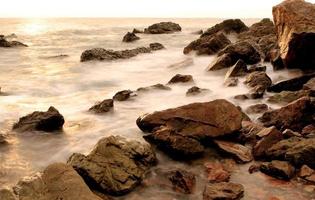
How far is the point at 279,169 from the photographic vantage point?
17.0 feet

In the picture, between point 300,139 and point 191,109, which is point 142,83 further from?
point 300,139

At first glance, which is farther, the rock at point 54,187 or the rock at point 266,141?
the rock at point 266,141

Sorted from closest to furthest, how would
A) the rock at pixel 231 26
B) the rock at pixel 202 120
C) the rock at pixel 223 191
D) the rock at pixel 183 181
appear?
the rock at pixel 223 191 → the rock at pixel 183 181 → the rock at pixel 202 120 → the rock at pixel 231 26

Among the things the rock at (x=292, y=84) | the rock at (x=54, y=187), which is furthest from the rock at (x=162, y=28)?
the rock at (x=54, y=187)

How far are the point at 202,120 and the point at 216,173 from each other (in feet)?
3.74

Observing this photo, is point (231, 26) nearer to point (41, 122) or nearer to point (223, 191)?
point (41, 122)

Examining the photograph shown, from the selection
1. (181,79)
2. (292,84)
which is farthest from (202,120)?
(181,79)

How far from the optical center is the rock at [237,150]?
5.74 metres

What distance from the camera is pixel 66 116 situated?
328 inches

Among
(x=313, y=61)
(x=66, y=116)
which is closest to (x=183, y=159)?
(x=66, y=116)

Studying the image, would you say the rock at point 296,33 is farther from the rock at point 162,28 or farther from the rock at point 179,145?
the rock at point 162,28

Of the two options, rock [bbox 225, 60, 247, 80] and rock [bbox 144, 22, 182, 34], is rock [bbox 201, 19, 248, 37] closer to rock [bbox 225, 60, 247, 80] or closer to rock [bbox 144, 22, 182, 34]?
rock [bbox 144, 22, 182, 34]

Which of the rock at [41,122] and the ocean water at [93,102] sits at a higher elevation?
the rock at [41,122]

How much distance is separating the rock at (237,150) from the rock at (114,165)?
1.13 meters
